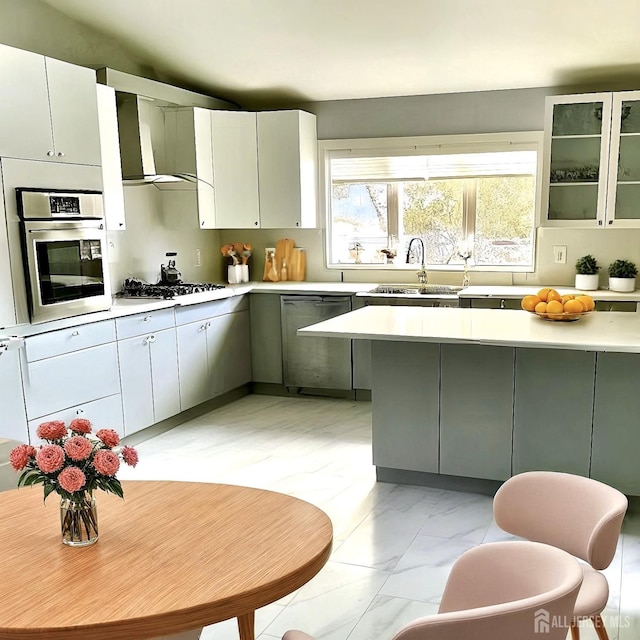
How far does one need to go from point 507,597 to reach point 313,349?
3937 mm

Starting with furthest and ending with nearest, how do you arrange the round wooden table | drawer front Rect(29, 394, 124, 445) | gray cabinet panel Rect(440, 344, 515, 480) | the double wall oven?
drawer front Rect(29, 394, 124, 445)
the double wall oven
gray cabinet panel Rect(440, 344, 515, 480)
the round wooden table

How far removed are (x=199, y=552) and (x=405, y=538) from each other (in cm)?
170

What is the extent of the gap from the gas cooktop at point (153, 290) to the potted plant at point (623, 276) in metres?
2.94

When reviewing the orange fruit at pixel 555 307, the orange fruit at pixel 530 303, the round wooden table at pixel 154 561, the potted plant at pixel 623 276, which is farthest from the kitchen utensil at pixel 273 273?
the round wooden table at pixel 154 561

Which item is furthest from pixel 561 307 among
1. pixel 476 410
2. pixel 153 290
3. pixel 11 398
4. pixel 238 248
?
pixel 238 248

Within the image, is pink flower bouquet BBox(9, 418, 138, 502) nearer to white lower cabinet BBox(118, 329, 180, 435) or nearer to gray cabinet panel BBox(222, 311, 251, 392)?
white lower cabinet BBox(118, 329, 180, 435)

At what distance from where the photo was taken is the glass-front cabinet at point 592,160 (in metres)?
A: 4.64

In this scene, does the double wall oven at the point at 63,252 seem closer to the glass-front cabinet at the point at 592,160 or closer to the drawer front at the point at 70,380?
the drawer front at the point at 70,380

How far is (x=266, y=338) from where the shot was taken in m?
5.59

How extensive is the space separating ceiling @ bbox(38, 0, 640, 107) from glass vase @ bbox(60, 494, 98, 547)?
3440mm

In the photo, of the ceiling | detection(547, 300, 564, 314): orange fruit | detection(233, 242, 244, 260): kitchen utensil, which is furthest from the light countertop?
the ceiling

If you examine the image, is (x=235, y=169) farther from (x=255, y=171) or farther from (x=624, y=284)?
(x=624, y=284)

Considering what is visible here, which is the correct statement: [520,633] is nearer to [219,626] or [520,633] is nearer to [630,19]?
[219,626]

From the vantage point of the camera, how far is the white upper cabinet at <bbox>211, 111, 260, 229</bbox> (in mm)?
5387
